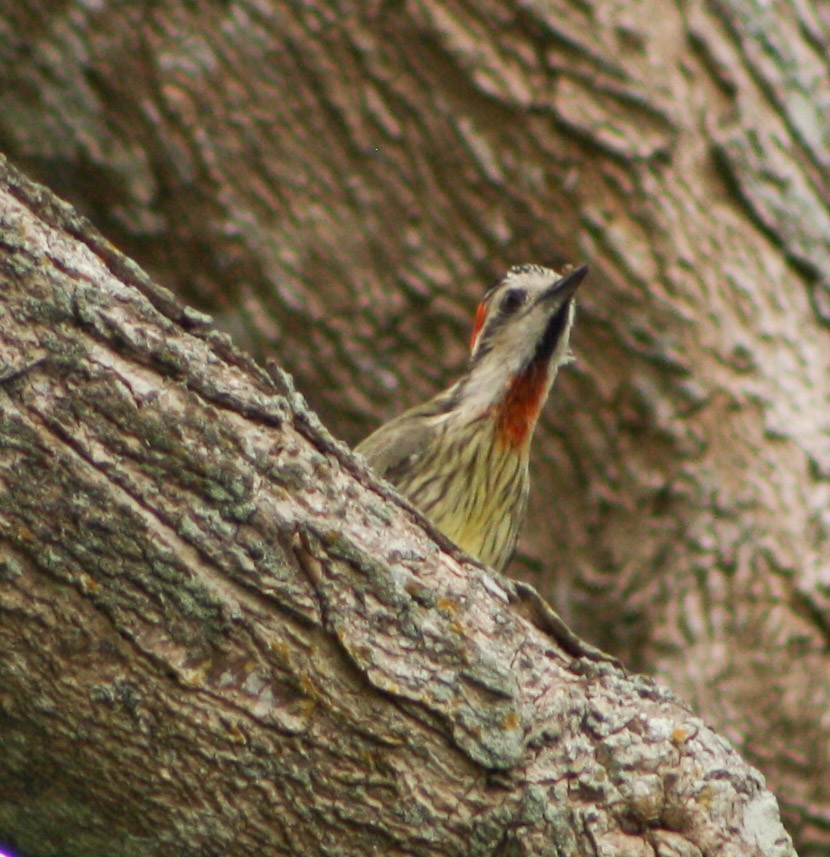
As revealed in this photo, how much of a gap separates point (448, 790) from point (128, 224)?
2.26 metres

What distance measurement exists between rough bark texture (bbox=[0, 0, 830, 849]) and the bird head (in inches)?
Result: 11.4

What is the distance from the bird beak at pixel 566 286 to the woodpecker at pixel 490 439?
0.10 metres

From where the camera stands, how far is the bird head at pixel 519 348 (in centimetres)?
344

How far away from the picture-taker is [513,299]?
3480 millimetres

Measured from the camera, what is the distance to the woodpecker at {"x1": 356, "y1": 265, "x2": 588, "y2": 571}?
3486mm

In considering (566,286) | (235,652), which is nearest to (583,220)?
(566,286)

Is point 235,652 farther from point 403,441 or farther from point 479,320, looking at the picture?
point 479,320

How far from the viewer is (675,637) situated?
384cm

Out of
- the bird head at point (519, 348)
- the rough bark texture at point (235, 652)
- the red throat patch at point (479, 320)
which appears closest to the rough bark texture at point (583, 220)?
the red throat patch at point (479, 320)

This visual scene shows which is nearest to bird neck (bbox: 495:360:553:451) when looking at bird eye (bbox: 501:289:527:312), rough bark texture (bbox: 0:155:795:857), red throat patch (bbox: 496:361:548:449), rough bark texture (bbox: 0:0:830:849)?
red throat patch (bbox: 496:361:548:449)

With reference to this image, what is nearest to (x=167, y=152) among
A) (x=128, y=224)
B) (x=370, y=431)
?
(x=128, y=224)

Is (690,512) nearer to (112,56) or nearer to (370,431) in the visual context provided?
(370,431)

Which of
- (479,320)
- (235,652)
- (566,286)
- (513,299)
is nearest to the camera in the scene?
(235,652)

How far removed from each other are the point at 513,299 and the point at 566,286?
0.24 m
